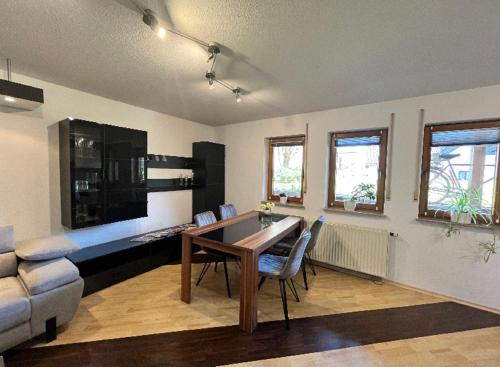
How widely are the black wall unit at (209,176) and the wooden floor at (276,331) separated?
1754 millimetres

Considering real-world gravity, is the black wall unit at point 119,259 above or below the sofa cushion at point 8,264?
below

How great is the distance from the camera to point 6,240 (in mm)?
2080

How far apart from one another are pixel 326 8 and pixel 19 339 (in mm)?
3134

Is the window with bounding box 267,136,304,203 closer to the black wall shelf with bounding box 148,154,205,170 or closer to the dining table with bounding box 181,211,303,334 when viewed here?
the dining table with bounding box 181,211,303,334

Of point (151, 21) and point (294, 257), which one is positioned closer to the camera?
point (151, 21)

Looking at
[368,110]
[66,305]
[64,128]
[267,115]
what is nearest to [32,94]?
[64,128]

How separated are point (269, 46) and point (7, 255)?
2.92m

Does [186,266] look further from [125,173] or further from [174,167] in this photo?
[174,167]

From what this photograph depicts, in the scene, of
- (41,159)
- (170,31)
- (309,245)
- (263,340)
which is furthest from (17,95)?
(309,245)

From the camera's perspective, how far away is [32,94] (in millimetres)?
2166

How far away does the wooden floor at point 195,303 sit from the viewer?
6.86 ft

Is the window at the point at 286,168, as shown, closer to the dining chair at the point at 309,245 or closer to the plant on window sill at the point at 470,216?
the dining chair at the point at 309,245

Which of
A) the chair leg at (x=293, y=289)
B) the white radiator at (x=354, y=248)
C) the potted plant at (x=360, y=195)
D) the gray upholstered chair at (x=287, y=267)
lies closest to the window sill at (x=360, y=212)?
the potted plant at (x=360, y=195)

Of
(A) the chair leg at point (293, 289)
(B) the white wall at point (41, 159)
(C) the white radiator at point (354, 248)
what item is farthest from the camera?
(C) the white radiator at point (354, 248)
